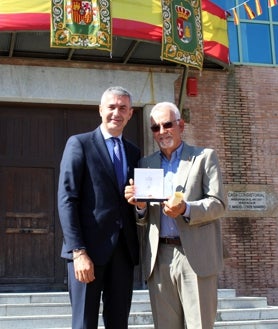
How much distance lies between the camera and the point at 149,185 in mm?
3367

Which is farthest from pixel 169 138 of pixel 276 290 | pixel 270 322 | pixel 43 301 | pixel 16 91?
pixel 276 290

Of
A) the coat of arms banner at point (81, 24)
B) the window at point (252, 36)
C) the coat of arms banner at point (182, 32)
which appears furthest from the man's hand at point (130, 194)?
the window at point (252, 36)

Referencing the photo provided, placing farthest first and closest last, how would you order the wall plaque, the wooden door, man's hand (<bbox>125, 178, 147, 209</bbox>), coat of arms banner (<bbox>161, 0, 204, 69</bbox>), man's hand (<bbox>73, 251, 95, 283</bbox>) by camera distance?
the wall plaque
the wooden door
coat of arms banner (<bbox>161, 0, 204, 69</bbox>)
man's hand (<bbox>125, 178, 147, 209</bbox>)
man's hand (<bbox>73, 251, 95, 283</bbox>)

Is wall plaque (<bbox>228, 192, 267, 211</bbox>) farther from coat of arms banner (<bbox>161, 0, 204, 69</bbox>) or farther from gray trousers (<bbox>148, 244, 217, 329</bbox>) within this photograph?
gray trousers (<bbox>148, 244, 217, 329</bbox>)

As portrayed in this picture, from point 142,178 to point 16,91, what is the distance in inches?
247

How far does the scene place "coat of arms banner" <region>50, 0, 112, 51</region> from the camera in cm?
783

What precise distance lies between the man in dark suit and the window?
7.30m

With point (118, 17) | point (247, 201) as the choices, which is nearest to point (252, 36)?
point (247, 201)

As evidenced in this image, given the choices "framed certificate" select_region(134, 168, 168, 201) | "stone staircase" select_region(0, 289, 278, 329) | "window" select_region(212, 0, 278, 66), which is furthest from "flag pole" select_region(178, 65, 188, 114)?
"framed certificate" select_region(134, 168, 168, 201)

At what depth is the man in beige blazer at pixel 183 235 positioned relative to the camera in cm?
346

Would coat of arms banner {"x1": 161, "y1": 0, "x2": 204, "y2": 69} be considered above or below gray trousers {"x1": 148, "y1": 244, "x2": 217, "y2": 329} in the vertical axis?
above

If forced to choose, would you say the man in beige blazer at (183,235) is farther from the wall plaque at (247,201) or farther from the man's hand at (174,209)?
the wall plaque at (247,201)

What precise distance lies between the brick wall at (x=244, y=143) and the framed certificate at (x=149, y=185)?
20.8 feet

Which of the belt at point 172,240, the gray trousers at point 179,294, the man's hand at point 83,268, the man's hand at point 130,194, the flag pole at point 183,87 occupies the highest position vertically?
the flag pole at point 183,87
